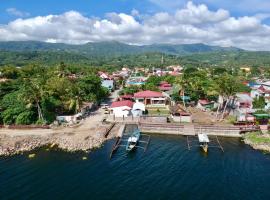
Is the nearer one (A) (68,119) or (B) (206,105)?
(A) (68,119)

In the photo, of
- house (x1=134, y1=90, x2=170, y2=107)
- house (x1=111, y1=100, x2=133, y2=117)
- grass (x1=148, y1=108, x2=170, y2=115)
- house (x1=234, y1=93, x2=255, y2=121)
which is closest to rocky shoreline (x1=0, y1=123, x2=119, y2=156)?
house (x1=111, y1=100, x2=133, y2=117)

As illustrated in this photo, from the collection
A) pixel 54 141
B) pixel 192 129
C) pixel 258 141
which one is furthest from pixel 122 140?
pixel 258 141

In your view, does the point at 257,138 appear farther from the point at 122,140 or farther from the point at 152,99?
the point at 152,99

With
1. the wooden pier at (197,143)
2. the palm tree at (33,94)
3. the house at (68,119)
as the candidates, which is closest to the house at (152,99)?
the house at (68,119)

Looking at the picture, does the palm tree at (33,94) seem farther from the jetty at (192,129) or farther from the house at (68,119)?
the jetty at (192,129)

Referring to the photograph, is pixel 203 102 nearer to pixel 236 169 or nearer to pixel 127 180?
pixel 236 169

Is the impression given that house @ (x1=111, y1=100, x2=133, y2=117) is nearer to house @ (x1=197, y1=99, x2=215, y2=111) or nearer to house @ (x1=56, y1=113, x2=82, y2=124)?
house @ (x1=56, y1=113, x2=82, y2=124)
